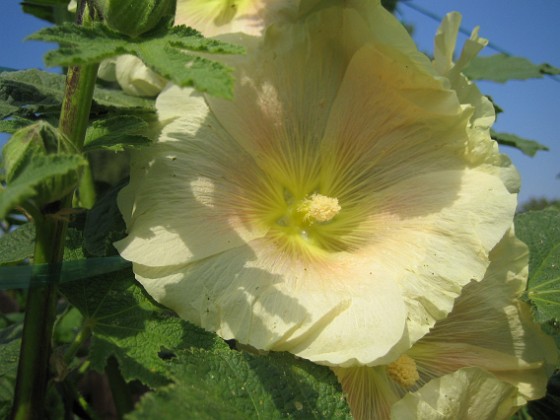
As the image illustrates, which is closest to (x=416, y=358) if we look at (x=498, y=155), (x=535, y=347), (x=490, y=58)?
(x=535, y=347)

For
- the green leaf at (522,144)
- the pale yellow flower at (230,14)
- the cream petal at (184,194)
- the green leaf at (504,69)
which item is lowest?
the green leaf at (522,144)

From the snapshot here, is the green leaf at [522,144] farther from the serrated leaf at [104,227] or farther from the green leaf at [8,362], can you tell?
the green leaf at [8,362]

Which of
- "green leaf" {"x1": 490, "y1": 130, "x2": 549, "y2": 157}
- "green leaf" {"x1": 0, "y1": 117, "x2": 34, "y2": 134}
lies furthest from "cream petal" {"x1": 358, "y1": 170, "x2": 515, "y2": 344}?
"green leaf" {"x1": 490, "y1": 130, "x2": 549, "y2": 157}

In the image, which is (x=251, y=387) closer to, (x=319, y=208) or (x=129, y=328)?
(x=129, y=328)

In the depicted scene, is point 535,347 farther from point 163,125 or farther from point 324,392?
point 163,125

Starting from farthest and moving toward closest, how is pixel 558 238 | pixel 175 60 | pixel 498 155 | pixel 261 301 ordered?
pixel 558 238 < pixel 498 155 < pixel 261 301 < pixel 175 60

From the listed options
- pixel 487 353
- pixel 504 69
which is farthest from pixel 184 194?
pixel 504 69

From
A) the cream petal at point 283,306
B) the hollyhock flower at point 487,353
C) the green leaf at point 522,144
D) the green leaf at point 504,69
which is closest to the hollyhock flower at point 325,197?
the cream petal at point 283,306
